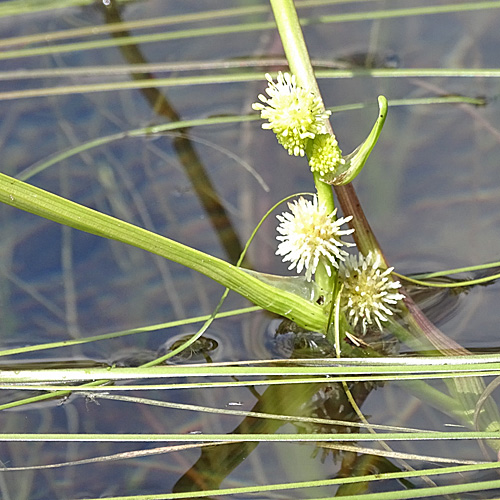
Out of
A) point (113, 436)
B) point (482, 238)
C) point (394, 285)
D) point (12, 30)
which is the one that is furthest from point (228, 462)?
point (12, 30)

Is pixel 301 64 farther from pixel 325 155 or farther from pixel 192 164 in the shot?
pixel 192 164

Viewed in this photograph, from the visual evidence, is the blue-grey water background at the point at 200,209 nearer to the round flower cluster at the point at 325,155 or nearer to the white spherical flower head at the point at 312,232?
the white spherical flower head at the point at 312,232

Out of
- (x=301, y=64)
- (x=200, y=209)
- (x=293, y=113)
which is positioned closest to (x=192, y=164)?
(x=200, y=209)

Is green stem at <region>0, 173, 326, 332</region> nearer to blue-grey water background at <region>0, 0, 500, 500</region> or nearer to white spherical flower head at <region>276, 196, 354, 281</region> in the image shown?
white spherical flower head at <region>276, 196, 354, 281</region>

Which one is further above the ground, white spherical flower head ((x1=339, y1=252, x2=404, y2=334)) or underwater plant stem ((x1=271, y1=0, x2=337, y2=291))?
underwater plant stem ((x1=271, y1=0, x2=337, y2=291))

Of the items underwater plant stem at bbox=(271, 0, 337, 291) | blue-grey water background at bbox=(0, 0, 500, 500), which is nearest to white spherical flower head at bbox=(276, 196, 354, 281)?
underwater plant stem at bbox=(271, 0, 337, 291)

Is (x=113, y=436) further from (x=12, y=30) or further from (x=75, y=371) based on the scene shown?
(x=12, y=30)

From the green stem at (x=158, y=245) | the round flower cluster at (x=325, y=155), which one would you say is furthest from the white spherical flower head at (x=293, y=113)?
the green stem at (x=158, y=245)
